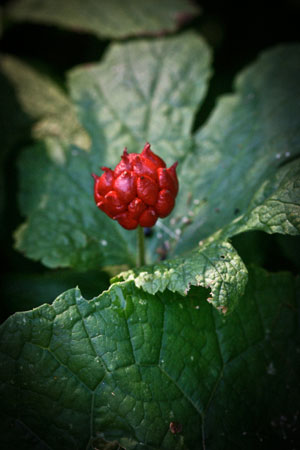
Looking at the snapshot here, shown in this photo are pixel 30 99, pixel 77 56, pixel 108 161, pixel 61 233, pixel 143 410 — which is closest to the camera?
pixel 143 410

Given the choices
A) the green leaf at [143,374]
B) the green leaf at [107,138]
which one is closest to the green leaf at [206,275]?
the green leaf at [143,374]

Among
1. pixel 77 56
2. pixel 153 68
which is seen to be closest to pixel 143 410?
pixel 153 68

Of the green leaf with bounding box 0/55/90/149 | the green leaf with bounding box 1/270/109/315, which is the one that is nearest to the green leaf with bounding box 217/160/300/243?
the green leaf with bounding box 1/270/109/315

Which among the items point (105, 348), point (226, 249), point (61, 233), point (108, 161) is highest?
point (108, 161)

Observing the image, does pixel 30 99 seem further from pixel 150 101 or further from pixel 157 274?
pixel 157 274

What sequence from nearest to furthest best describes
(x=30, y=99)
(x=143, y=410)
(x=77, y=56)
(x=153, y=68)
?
(x=143, y=410)
(x=153, y=68)
(x=30, y=99)
(x=77, y=56)

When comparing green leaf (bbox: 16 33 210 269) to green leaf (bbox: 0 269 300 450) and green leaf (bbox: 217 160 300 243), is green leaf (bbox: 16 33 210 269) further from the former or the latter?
green leaf (bbox: 217 160 300 243)

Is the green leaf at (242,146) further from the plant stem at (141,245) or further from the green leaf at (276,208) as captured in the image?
the plant stem at (141,245)
